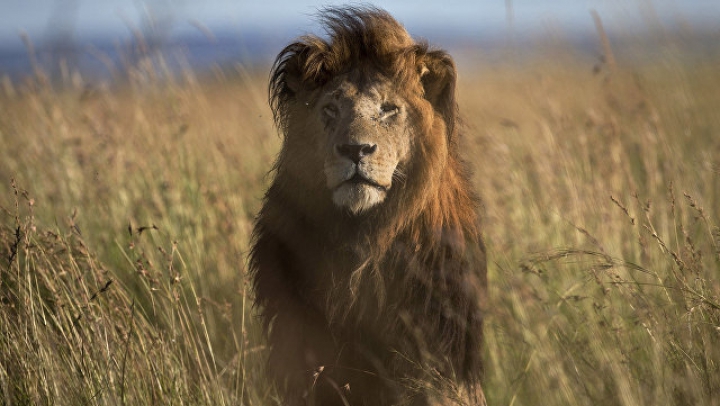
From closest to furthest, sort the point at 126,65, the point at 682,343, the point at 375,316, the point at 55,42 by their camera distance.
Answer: the point at 682,343, the point at 375,316, the point at 55,42, the point at 126,65

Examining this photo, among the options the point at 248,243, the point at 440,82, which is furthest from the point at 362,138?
the point at 248,243

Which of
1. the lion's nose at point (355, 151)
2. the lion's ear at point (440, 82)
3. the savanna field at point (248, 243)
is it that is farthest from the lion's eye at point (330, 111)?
the savanna field at point (248, 243)

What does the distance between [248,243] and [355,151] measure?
5.51 ft

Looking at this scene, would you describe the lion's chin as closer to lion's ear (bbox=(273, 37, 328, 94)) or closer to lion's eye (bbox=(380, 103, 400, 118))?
lion's eye (bbox=(380, 103, 400, 118))

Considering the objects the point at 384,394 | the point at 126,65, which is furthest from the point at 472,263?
the point at 126,65

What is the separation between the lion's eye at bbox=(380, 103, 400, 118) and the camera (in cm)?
338

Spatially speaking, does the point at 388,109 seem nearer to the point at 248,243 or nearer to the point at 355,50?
the point at 355,50

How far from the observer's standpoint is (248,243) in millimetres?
4641

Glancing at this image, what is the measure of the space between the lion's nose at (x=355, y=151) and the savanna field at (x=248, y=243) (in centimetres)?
68

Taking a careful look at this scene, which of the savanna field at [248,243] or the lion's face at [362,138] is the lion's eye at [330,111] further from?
the savanna field at [248,243]

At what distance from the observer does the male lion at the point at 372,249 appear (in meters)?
3.34

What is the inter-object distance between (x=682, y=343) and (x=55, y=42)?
4626mm

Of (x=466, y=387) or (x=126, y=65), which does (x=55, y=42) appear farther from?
(x=466, y=387)

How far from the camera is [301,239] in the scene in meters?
3.42
